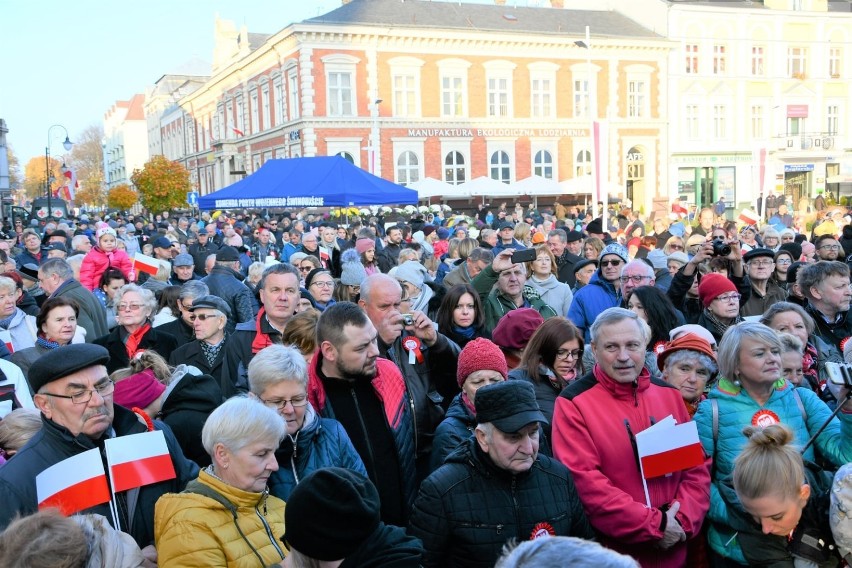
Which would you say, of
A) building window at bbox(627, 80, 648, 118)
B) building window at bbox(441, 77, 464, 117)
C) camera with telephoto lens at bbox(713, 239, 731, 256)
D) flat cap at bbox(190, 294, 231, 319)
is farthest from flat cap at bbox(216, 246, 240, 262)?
building window at bbox(627, 80, 648, 118)

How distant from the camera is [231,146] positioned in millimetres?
53562

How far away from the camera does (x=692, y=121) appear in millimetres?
46438

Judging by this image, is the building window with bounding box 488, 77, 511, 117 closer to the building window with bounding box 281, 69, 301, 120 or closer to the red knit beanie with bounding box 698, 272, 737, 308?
the building window with bounding box 281, 69, 301, 120

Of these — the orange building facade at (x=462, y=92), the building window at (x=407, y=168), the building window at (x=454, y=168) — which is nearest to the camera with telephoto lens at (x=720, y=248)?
the orange building facade at (x=462, y=92)

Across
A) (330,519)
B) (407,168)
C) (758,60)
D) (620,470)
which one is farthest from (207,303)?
(758,60)

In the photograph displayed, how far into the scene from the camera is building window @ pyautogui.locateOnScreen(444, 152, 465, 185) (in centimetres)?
4288

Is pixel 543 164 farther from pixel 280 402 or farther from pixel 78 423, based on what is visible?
pixel 78 423

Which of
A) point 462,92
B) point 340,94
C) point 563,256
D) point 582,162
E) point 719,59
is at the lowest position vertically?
point 563,256

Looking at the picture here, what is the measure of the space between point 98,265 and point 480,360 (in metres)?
7.25

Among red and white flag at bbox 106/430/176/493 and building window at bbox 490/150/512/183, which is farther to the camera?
building window at bbox 490/150/512/183

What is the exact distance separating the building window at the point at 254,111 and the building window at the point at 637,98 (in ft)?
75.9

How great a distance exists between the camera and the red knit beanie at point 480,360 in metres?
4.00

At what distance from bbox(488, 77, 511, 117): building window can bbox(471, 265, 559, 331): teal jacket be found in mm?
37305

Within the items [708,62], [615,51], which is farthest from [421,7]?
[708,62]
